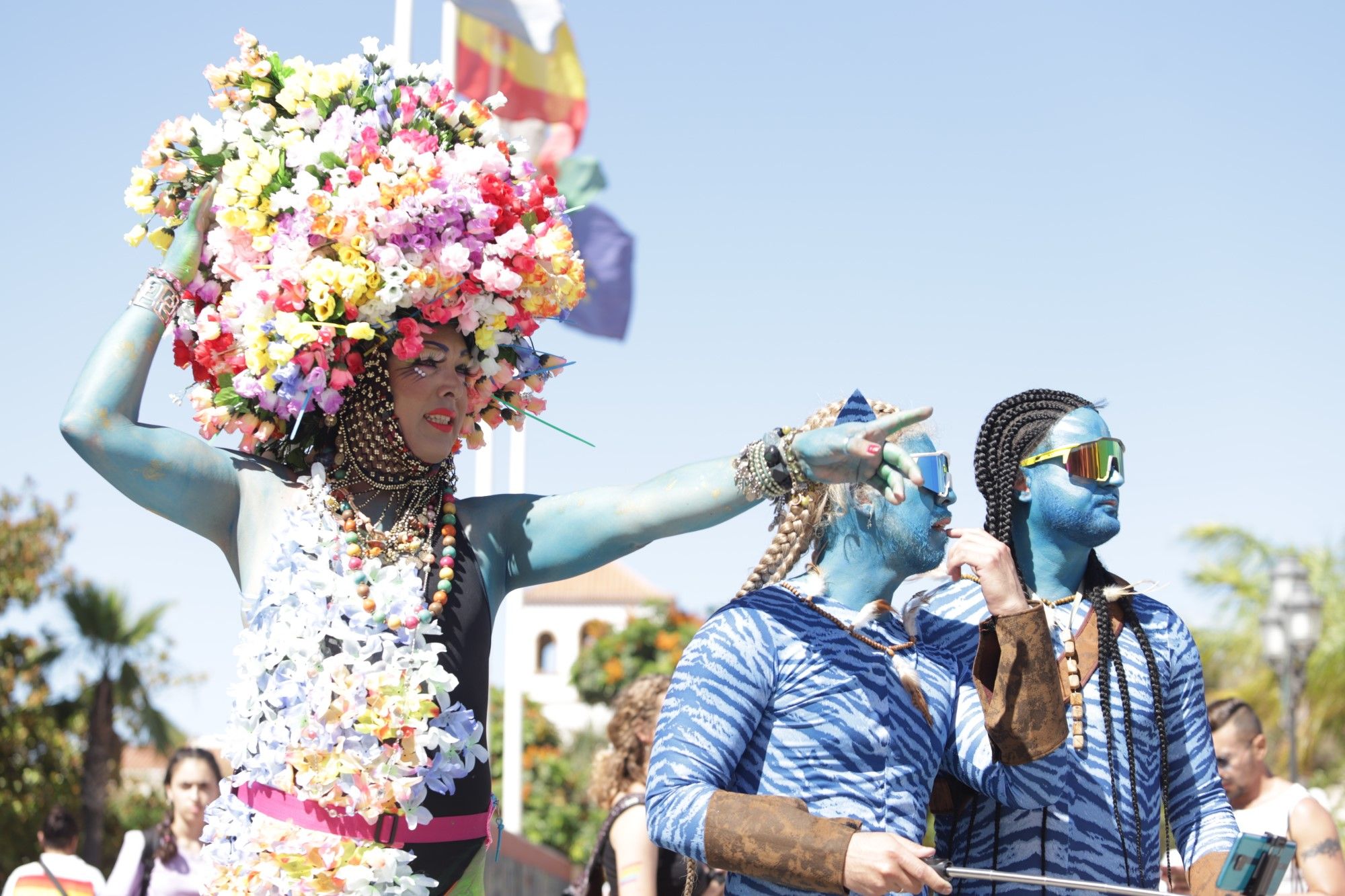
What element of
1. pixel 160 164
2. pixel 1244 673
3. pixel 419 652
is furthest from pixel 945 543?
pixel 1244 673

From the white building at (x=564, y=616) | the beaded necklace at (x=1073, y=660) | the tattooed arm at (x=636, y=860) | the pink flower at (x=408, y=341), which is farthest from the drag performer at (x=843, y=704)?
the white building at (x=564, y=616)

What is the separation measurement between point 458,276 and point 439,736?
0.92 metres

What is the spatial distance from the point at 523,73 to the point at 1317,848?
33.3ft

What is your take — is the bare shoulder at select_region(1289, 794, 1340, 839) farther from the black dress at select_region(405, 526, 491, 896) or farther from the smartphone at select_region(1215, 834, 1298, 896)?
the black dress at select_region(405, 526, 491, 896)

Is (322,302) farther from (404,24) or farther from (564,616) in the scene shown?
(564,616)

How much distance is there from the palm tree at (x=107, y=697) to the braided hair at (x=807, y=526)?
15405 mm

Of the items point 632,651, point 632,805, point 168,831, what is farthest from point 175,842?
point 632,651

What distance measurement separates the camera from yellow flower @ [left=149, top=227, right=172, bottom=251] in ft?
10.2

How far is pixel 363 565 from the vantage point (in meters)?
2.88

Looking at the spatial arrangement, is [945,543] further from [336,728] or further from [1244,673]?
[1244,673]

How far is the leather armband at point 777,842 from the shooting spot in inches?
102

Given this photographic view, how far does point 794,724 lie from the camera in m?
2.97

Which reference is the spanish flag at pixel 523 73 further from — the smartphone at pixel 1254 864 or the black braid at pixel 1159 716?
the smartphone at pixel 1254 864

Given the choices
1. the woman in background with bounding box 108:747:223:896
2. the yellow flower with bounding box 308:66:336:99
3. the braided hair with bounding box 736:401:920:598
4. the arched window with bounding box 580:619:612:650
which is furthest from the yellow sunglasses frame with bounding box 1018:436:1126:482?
the arched window with bounding box 580:619:612:650
